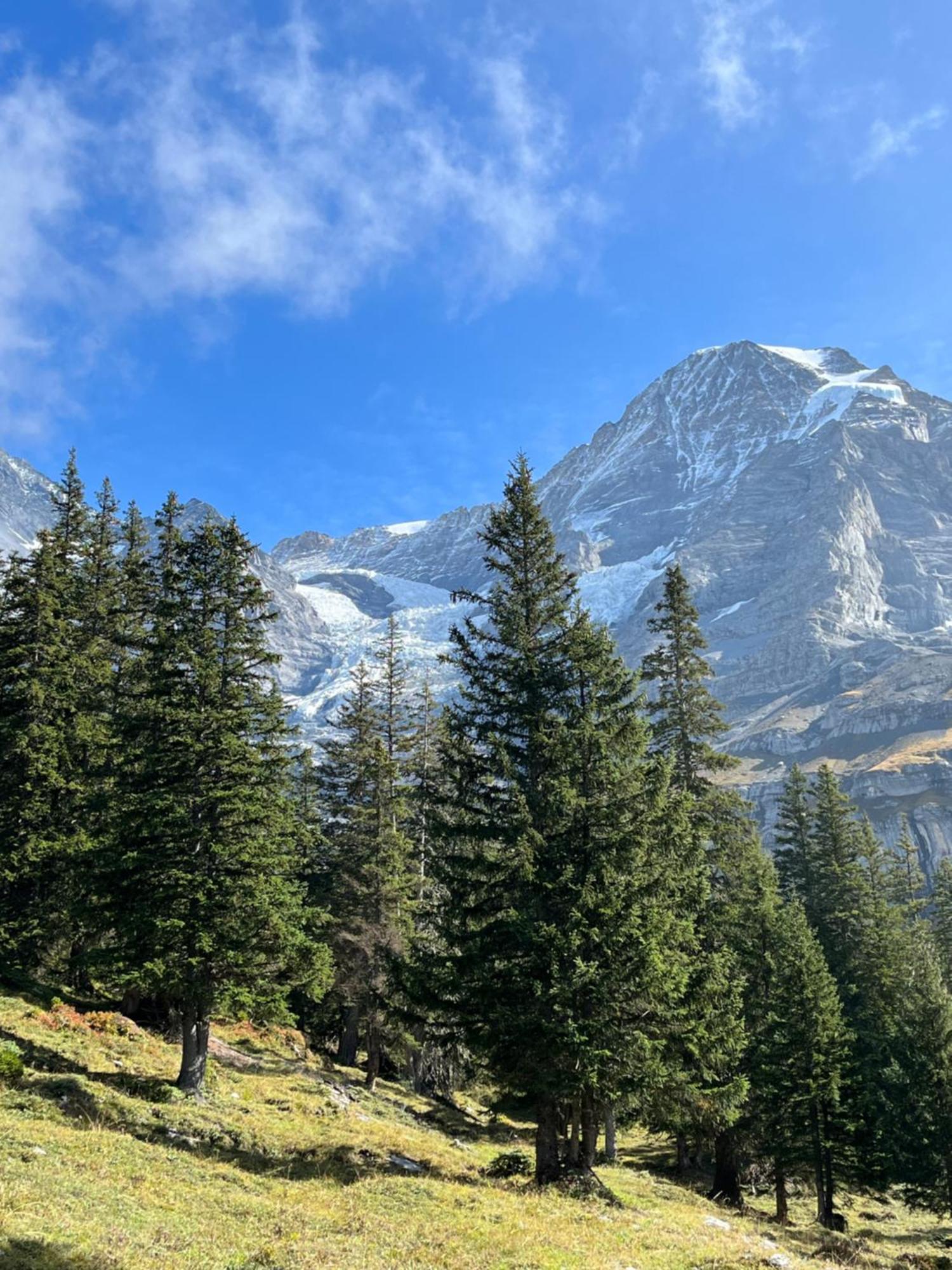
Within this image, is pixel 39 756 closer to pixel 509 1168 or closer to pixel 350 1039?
pixel 509 1168

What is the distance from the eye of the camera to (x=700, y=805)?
82.5ft

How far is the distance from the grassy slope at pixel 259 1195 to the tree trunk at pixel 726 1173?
7.34 feet

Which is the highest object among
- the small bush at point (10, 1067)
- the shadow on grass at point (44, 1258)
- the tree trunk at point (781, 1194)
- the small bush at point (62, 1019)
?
the shadow on grass at point (44, 1258)

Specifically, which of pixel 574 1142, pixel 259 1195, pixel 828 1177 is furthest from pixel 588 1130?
pixel 828 1177

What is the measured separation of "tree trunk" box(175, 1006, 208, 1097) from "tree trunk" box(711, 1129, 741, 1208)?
16.2 meters

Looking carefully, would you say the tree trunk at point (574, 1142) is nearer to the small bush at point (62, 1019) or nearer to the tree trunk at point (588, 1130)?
the tree trunk at point (588, 1130)

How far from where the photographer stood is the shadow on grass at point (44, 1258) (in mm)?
7230

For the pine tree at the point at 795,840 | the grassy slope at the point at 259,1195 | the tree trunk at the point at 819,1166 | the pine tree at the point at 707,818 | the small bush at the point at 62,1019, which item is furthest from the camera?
the pine tree at the point at 795,840

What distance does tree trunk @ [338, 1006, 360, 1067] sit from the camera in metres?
36.2

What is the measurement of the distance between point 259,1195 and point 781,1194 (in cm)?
2191

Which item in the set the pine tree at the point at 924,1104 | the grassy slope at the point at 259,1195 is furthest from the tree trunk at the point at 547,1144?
the pine tree at the point at 924,1104

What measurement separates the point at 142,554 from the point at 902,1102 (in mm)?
36514

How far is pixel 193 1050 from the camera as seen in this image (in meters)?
18.9

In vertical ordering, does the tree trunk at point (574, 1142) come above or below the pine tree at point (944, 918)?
below
